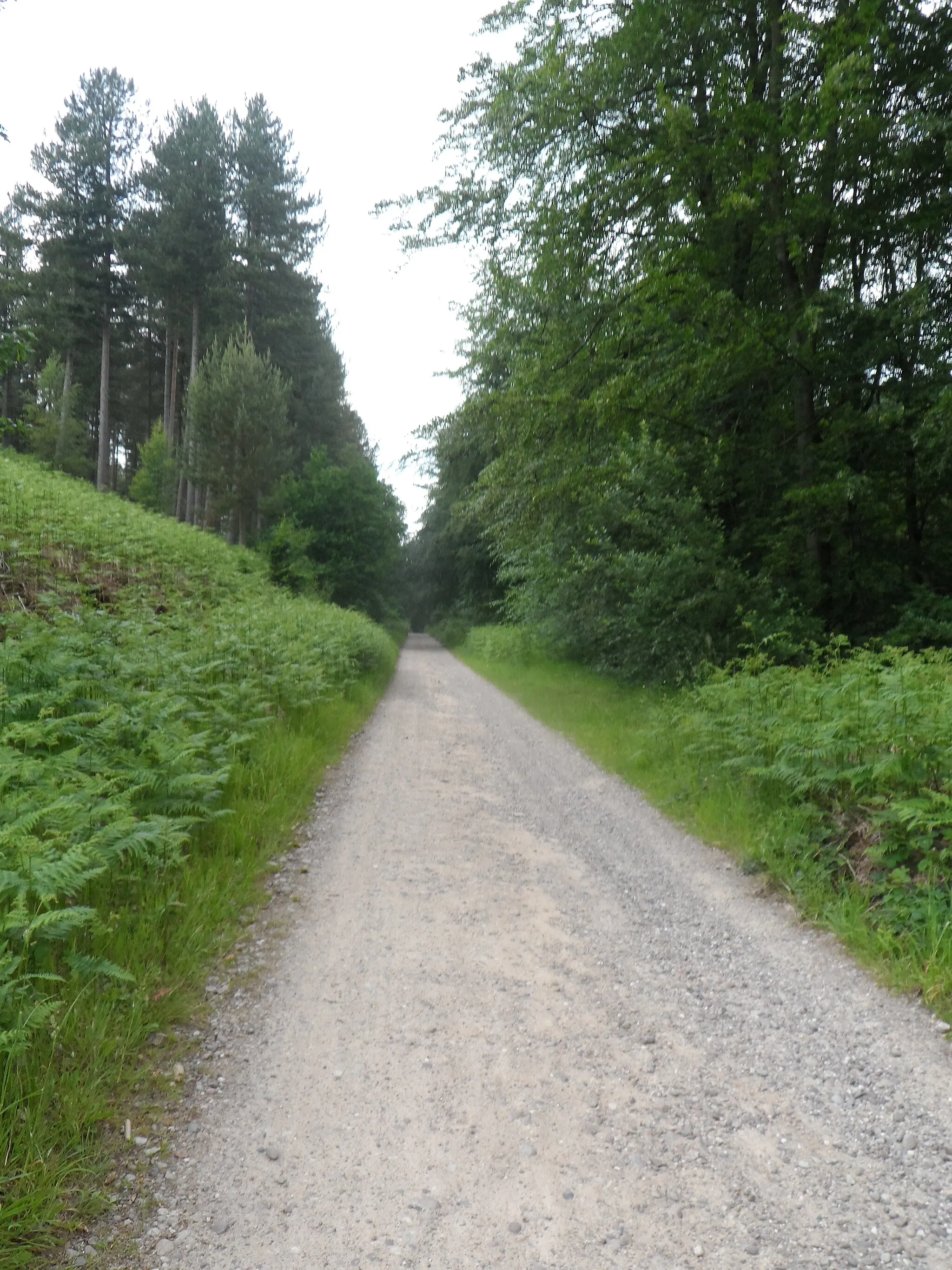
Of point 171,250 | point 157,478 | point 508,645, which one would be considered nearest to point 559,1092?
point 508,645

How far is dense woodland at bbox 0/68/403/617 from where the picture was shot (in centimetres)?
2622

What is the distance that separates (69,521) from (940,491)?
14.4 m

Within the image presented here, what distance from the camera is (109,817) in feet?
13.5

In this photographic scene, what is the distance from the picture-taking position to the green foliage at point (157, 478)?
2709 cm

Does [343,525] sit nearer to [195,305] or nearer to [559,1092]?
[195,305]

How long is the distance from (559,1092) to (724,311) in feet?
31.6

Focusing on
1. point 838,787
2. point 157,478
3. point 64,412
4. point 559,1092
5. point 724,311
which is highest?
point 64,412

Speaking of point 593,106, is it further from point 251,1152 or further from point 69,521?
point 251,1152

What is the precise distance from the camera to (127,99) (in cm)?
2836

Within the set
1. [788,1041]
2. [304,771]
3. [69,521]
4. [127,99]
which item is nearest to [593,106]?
[304,771]

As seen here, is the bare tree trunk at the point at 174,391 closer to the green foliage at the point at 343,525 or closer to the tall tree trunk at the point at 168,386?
the tall tree trunk at the point at 168,386

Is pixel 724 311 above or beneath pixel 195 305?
beneath

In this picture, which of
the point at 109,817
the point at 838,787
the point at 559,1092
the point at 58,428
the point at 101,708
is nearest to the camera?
the point at 559,1092

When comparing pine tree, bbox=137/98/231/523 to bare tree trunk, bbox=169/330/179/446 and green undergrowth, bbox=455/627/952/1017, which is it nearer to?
bare tree trunk, bbox=169/330/179/446
